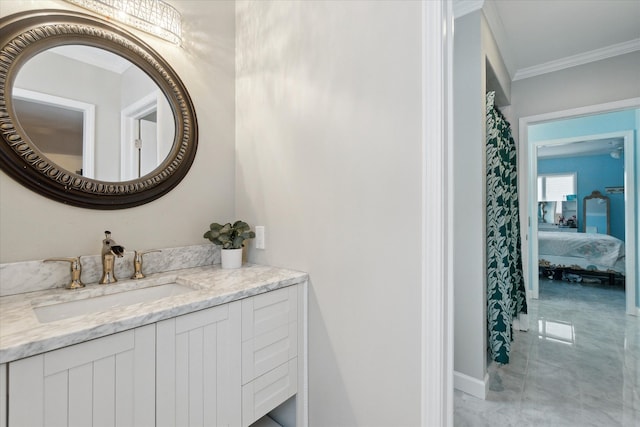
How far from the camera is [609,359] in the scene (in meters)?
2.36

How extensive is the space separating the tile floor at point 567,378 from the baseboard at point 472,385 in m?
0.04

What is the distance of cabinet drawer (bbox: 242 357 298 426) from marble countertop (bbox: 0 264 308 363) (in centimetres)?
36

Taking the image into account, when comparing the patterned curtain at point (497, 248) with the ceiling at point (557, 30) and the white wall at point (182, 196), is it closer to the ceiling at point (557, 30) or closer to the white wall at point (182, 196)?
the ceiling at point (557, 30)

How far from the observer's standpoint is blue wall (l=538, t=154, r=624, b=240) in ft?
18.9

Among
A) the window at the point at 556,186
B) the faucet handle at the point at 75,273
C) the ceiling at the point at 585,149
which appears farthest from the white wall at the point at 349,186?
the window at the point at 556,186

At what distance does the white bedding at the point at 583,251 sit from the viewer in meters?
4.60

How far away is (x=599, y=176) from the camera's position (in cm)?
610

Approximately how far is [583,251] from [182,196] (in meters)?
5.97

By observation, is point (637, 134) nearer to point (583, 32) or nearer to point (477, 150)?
point (583, 32)

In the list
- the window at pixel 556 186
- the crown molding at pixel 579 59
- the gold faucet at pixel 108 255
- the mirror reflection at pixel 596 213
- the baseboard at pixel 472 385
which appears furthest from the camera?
the window at pixel 556 186

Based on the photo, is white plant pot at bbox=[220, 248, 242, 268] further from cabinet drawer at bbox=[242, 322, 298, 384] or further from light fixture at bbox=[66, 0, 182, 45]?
light fixture at bbox=[66, 0, 182, 45]

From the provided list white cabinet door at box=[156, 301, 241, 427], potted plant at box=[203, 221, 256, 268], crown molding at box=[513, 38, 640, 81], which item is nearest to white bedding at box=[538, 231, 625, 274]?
crown molding at box=[513, 38, 640, 81]

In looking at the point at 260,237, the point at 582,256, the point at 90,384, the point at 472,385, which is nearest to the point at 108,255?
the point at 90,384

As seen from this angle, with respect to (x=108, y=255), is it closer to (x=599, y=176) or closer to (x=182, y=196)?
(x=182, y=196)
